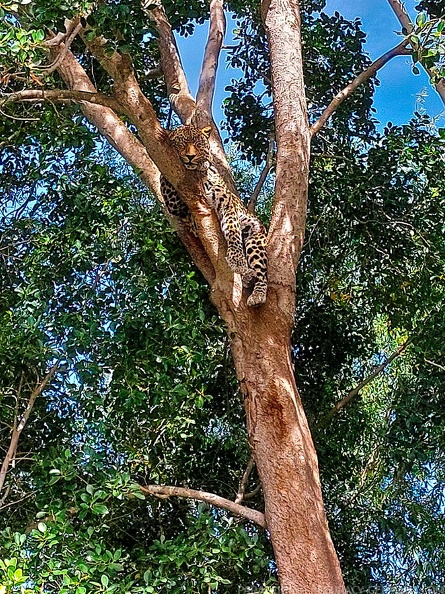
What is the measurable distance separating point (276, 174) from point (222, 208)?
0.34 m

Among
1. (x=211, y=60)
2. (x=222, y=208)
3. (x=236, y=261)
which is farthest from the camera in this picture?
(x=211, y=60)

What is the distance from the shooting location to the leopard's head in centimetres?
423

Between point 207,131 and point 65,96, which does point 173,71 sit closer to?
point 207,131

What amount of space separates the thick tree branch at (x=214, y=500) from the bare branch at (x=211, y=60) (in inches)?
84.6

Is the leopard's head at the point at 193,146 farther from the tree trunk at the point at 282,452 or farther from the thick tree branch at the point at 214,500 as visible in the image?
the thick tree branch at the point at 214,500

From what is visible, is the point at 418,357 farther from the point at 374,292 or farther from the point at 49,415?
the point at 49,415

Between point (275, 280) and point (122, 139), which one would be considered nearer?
point (275, 280)

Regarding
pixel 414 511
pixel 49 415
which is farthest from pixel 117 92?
pixel 414 511

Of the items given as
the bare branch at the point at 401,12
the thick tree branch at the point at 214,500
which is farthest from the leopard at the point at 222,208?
the bare branch at the point at 401,12

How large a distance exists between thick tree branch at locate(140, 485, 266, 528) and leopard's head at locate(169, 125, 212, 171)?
1.71 m

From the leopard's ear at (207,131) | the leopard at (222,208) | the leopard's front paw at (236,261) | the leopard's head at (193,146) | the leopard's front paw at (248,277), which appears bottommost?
the leopard's front paw at (248,277)

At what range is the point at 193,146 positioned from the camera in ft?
14.0

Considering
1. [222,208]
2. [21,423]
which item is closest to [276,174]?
[222,208]

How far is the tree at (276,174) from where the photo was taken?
3.31 metres
